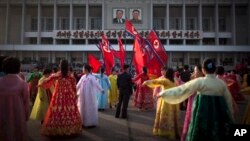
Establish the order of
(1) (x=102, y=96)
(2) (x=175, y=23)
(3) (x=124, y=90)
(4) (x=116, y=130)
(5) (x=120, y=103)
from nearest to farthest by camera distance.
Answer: (4) (x=116, y=130) < (3) (x=124, y=90) < (5) (x=120, y=103) < (1) (x=102, y=96) < (2) (x=175, y=23)

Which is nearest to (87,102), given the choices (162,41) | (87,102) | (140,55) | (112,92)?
(87,102)

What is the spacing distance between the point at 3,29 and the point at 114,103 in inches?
1541

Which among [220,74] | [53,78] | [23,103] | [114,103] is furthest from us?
[114,103]

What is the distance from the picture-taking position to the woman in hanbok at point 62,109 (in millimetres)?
6250

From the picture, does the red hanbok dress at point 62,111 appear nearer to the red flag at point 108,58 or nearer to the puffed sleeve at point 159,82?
the puffed sleeve at point 159,82

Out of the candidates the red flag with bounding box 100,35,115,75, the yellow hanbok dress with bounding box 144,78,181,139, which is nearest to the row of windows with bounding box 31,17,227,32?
the red flag with bounding box 100,35,115,75

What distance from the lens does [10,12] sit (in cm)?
4734

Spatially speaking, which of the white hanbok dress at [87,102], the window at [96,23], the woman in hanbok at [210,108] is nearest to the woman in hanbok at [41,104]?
the white hanbok dress at [87,102]

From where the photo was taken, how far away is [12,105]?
4.31 meters

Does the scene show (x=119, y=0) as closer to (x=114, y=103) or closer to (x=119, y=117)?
(x=114, y=103)

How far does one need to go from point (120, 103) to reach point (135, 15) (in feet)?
121

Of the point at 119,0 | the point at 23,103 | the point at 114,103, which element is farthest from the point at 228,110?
the point at 119,0

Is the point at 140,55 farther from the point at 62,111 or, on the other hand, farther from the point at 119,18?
the point at 119,18

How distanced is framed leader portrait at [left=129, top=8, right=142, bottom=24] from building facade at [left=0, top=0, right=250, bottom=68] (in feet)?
0.63
